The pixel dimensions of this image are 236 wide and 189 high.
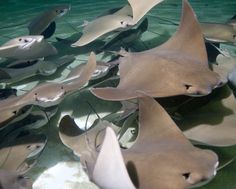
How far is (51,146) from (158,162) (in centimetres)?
123

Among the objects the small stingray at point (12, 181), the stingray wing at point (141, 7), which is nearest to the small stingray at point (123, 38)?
the stingray wing at point (141, 7)

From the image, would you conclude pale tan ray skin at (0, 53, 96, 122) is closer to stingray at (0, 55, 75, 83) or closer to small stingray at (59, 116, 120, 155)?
small stingray at (59, 116, 120, 155)

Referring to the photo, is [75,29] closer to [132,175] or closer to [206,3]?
[206,3]

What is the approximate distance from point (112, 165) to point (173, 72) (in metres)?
1.00

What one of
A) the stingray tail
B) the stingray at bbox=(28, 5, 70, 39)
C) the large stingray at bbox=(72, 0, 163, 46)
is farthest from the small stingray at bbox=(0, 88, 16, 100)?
the stingray at bbox=(28, 5, 70, 39)

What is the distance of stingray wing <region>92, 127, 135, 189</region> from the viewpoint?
1.47 metres

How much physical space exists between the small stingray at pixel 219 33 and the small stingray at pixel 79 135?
1.71m

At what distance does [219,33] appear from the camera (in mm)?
3504

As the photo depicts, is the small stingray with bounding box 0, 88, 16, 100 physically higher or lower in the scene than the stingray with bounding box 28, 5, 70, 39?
lower

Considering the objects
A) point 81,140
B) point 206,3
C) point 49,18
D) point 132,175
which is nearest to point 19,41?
point 49,18

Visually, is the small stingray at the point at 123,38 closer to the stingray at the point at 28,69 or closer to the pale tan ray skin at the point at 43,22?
the stingray at the point at 28,69

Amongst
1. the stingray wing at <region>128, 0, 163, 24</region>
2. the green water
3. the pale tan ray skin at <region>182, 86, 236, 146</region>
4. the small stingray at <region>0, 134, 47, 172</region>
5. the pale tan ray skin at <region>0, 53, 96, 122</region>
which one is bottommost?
the green water

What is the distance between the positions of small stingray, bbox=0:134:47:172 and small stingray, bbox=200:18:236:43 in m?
2.15

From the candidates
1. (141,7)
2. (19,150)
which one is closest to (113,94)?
(19,150)
